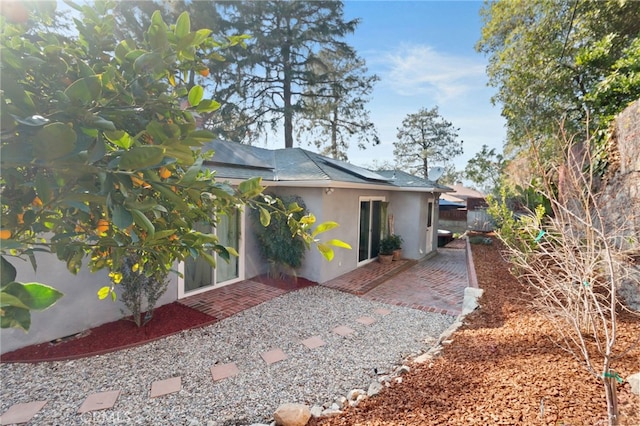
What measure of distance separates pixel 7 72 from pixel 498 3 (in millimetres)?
17804

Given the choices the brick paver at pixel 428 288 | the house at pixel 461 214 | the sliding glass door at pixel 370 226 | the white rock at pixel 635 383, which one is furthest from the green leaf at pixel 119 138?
the house at pixel 461 214

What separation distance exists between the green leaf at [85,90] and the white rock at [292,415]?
12.2ft

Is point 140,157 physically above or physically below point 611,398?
above

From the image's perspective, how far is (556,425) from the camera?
2.70 m

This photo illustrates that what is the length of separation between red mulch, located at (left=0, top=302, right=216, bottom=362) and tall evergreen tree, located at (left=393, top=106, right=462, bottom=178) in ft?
110

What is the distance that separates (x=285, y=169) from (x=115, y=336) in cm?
698

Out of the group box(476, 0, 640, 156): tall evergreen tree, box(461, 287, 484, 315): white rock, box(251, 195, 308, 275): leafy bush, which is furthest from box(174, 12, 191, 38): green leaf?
box(476, 0, 640, 156): tall evergreen tree

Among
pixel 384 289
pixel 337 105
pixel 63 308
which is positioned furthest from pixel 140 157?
pixel 337 105

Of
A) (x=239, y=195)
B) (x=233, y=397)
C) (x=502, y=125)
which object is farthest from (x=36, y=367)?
(x=502, y=125)

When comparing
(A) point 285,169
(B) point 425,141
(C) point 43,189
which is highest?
(B) point 425,141

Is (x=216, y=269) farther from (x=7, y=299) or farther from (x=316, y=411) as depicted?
(x=7, y=299)

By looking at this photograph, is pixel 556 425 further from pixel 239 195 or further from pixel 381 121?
pixel 381 121

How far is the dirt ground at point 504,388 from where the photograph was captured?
2.92 metres

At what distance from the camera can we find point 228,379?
177 inches
